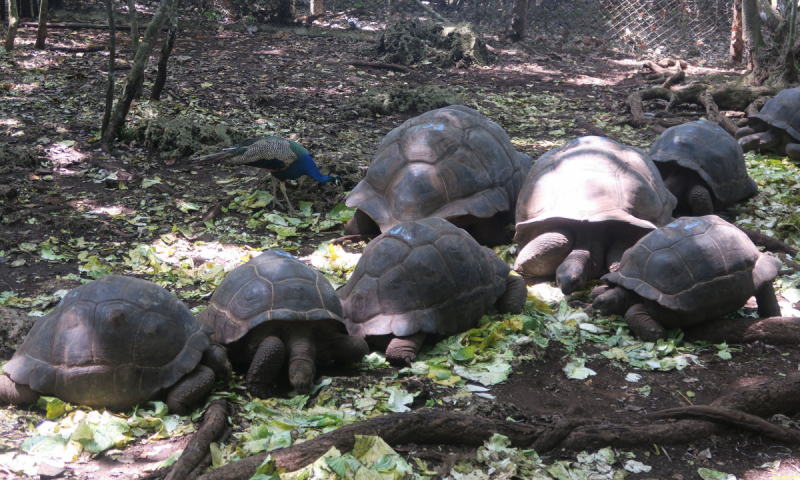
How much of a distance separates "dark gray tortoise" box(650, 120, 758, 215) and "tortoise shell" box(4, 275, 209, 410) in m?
4.80

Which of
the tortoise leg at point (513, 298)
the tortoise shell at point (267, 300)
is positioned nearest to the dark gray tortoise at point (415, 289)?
the tortoise leg at point (513, 298)

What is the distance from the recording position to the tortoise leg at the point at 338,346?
376 cm

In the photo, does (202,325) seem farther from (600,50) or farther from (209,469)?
(600,50)

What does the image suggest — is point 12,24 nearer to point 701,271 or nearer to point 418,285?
point 418,285

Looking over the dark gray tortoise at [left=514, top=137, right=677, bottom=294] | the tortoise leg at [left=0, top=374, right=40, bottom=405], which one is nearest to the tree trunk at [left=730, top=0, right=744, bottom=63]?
the dark gray tortoise at [left=514, top=137, right=677, bottom=294]

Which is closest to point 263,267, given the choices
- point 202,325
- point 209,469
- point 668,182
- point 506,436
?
point 202,325

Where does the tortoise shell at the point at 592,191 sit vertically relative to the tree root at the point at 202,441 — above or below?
above

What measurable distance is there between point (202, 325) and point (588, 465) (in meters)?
2.14

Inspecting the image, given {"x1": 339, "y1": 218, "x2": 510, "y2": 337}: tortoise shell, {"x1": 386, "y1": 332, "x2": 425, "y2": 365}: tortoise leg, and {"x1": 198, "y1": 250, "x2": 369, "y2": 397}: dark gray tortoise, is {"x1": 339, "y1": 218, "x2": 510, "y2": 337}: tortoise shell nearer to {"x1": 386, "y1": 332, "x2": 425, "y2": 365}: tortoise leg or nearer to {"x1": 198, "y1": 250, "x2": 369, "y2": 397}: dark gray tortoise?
{"x1": 386, "y1": 332, "x2": 425, "y2": 365}: tortoise leg

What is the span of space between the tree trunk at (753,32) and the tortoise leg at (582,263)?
726 centimetres

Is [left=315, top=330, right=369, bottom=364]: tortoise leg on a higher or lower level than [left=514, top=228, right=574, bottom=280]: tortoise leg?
lower

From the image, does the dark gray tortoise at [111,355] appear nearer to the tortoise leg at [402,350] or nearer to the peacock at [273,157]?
the tortoise leg at [402,350]

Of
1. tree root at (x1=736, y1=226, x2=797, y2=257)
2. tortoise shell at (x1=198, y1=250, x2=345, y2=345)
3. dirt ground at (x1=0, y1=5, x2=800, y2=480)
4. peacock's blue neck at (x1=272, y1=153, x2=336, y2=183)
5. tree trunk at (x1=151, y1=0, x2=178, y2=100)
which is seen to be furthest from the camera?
tree trunk at (x1=151, y1=0, x2=178, y2=100)

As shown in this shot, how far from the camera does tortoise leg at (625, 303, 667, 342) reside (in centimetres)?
407
